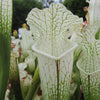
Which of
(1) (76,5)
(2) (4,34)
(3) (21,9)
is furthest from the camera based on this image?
(3) (21,9)

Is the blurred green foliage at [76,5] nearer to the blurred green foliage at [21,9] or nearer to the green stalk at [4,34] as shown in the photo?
the blurred green foliage at [21,9]

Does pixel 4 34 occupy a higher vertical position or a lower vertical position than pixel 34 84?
higher

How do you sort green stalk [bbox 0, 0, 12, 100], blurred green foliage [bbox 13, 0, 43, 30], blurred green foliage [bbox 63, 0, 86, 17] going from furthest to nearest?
blurred green foliage [bbox 13, 0, 43, 30]
blurred green foliage [bbox 63, 0, 86, 17]
green stalk [bbox 0, 0, 12, 100]

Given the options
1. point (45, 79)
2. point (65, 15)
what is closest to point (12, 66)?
point (45, 79)

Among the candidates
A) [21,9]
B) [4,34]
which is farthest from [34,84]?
[21,9]

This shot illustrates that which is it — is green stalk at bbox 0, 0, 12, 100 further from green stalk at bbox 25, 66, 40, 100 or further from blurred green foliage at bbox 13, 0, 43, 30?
blurred green foliage at bbox 13, 0, 43, 30

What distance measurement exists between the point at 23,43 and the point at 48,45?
2.19 feet

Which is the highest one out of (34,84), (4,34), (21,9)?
(4,34)

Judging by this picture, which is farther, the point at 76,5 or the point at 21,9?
the point at 21,9

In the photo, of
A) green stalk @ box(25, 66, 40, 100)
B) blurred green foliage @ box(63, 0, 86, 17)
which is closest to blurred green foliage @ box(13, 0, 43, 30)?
blurred green foliage @ box(63, 0, 86, 17)

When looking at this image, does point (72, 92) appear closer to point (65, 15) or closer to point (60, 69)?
point (60, 69)

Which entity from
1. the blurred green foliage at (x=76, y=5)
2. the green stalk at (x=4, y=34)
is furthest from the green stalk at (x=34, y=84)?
the blurred green foliage at (x=76, y=5)

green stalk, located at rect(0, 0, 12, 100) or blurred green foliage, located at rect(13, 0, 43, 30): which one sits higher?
green stalk, located at rect(0, 0, 12, 100)

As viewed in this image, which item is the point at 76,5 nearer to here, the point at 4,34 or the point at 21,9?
the point at 21,9
